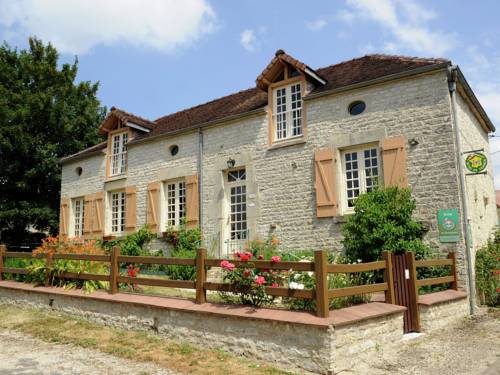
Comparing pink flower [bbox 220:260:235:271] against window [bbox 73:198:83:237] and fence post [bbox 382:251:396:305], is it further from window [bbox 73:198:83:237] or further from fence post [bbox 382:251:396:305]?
window [bbox 73:198:83:237]

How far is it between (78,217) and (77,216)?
84mm

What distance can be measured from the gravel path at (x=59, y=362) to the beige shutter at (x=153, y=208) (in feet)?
24.9

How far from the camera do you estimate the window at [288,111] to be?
11.8 meters

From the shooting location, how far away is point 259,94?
13.6 m

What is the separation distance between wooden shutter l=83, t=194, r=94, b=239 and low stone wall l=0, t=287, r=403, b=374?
9312 millimetres

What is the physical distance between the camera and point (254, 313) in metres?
5.74

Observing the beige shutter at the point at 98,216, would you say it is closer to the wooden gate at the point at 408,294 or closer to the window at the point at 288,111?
the window at the point at 288,111

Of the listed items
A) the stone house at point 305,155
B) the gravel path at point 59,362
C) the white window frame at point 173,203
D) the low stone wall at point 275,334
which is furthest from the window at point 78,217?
the gravel path at point 59,362

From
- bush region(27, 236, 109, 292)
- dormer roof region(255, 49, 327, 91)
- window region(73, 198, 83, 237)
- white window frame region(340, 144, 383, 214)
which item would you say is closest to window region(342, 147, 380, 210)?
white window frame region(340, 144, 383, 214)

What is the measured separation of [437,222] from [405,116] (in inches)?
98.0

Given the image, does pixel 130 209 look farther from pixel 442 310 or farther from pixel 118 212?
pixel 442 310

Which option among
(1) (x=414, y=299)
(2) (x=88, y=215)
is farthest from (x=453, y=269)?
(2) (x=88, y=215)

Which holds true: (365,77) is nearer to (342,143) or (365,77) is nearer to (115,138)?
(342,143)

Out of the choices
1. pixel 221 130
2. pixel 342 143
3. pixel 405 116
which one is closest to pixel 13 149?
pixel 221 130
